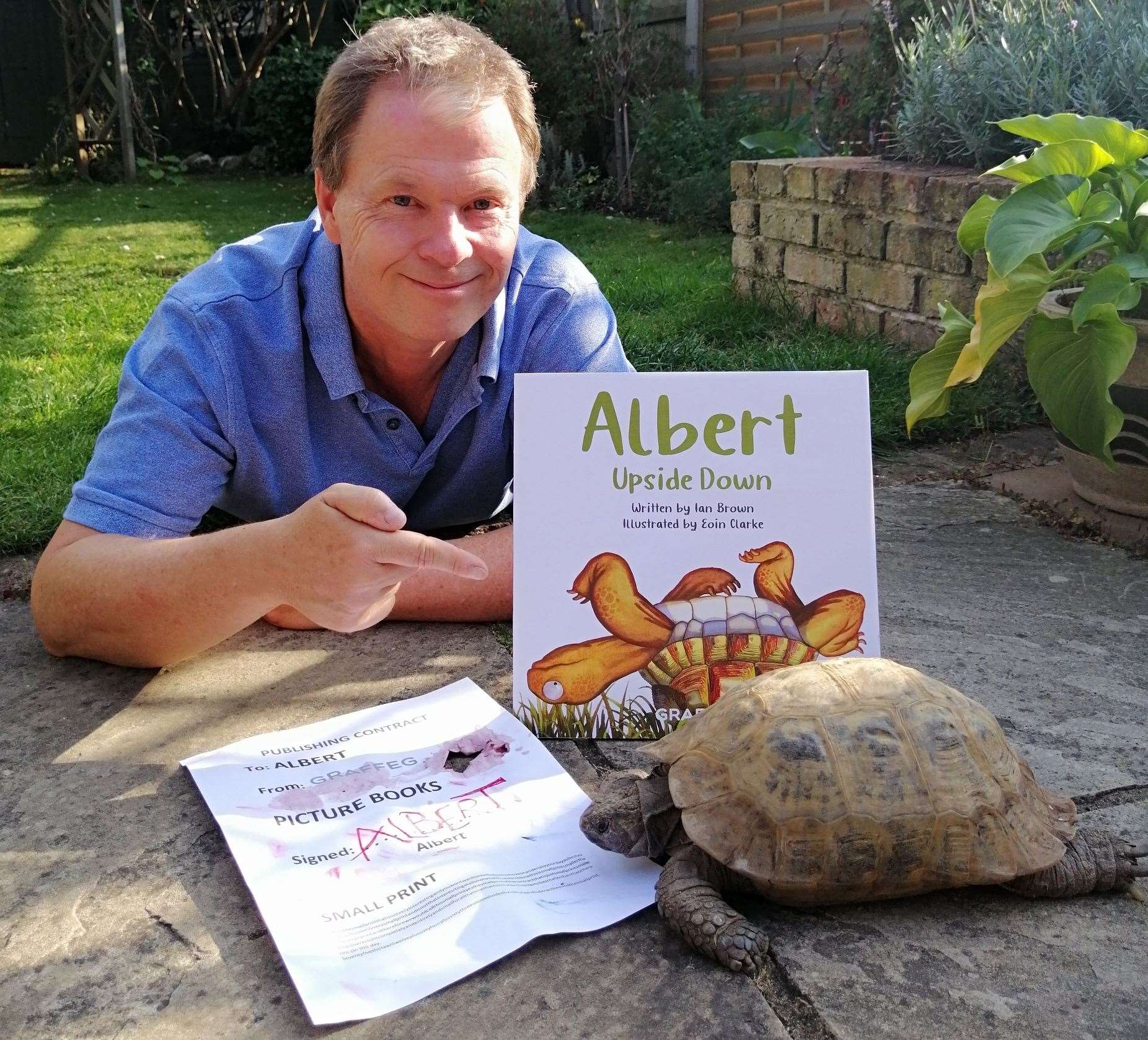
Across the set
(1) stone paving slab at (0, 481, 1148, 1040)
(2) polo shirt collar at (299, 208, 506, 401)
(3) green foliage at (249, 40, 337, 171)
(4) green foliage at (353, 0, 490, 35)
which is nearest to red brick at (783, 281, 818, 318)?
(1) stone paving slab at (0, 481, 1148, 1040)

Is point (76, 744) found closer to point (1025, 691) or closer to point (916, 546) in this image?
point (1025, 691)

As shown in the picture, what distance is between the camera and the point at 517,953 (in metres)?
1.37

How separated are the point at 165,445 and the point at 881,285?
130 inches

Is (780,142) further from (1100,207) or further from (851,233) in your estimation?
(1100,207)

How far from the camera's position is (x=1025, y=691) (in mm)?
2025

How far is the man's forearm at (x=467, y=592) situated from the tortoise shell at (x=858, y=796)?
0.87 metres

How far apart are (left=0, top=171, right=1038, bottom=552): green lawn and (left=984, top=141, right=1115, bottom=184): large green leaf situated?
1054mm

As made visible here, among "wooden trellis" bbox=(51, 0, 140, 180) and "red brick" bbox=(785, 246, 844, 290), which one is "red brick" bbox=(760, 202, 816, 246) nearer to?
"red brick" bbox=(785, 246, 844, 290)

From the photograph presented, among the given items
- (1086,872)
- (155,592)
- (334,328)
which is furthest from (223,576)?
(1086,872)

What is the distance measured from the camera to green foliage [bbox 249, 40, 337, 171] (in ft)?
37.7

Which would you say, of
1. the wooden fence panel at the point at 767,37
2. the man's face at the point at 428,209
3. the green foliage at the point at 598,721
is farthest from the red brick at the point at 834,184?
the green foliage at the point at 598,721

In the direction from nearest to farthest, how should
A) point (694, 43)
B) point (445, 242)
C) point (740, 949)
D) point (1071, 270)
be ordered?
point (740, 949)
point (445, 242)
point (1071, 270)
point (694, 43)

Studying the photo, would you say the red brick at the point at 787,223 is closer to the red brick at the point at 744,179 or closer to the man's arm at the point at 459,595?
the red brick at the point at 744,179

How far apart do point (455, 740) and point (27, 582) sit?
1352 millimetres
